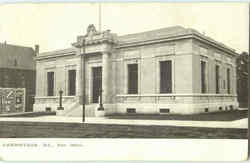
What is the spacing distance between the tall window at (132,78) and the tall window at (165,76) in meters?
1.57

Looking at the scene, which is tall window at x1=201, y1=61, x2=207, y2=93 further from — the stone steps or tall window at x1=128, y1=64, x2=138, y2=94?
the stone steps

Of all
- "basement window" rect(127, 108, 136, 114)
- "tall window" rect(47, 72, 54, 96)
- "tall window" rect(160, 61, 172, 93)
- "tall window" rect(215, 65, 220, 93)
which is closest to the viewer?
"tall window" rect(215, 65, 220, 93)

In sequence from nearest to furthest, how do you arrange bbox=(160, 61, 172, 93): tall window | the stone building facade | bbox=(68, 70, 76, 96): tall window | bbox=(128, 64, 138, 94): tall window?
the stone building facade
bbox=(160, 61, 172, 93): tall window
bbox=(128, 64, 138, 94): tall window
bbox=(68, 70, 76, 96): tall window

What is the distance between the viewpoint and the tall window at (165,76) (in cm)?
1343

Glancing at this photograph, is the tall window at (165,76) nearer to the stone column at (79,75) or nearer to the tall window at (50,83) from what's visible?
the stone column at (79,75)

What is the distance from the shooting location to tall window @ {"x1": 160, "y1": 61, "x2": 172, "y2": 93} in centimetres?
1343

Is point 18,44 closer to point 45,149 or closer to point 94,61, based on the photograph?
point 45,149

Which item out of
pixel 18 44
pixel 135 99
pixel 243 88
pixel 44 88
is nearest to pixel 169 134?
pixel 243 88

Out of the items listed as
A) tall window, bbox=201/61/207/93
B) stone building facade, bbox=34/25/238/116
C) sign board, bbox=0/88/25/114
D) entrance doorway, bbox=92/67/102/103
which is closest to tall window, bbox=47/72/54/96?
stone building facade, bbox=34/25/238/116

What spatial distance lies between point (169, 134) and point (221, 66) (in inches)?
263

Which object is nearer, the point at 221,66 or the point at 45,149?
the point at 45,149

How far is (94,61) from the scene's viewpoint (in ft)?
54.1

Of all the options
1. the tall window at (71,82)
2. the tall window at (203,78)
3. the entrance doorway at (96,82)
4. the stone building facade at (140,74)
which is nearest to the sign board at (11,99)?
the stone building facade at (140,74)

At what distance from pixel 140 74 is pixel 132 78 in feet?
1.78
